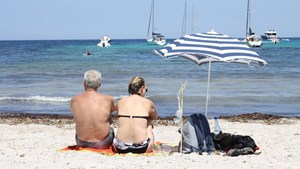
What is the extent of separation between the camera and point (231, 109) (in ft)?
47.9

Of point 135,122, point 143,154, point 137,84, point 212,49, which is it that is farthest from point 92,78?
point 212,49

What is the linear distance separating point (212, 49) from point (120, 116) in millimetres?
1650

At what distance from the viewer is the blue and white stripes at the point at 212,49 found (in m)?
7.34

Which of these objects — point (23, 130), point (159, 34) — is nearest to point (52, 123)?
point (23, 130)

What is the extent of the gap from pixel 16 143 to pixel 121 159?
8.42 feet

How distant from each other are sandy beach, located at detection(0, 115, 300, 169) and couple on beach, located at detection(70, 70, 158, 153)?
250mm

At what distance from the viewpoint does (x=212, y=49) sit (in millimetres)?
7441

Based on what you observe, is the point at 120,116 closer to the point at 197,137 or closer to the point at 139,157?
the point at 139,157

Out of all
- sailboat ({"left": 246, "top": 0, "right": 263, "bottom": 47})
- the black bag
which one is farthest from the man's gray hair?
sailboat ({"left": 246, "top": 0, "right": 263, "bottom": 47})

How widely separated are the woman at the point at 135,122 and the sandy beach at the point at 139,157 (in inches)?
8.4

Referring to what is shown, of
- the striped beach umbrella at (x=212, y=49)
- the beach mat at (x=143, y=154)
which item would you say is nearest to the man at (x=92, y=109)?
the beach mat at (x=143, y=154)

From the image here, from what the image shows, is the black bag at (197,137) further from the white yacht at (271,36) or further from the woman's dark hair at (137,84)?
Result: the white yacht at (271,36)

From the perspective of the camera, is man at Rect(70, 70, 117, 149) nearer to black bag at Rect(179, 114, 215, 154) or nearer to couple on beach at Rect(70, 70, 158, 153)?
couple on beach at Rect(70, 70, 158, 153)

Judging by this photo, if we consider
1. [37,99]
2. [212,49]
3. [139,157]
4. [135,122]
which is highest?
[212,49]
